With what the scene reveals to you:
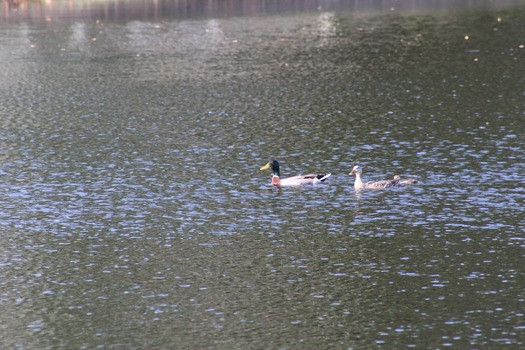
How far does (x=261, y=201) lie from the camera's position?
33.4 meters

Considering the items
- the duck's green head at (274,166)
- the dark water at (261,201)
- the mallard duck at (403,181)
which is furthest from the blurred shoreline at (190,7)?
the mallard duck at (403,181)

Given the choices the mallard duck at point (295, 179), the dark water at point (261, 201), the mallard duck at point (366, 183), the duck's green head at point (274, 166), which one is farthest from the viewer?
the duck's green head at point (274, 166)

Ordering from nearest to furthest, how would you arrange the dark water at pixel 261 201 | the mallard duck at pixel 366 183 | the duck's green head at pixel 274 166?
the dark water at pixel 261 201, the mallard duck at pixel 366 183, the duck's green head at pixel 274 166

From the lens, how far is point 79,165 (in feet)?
127

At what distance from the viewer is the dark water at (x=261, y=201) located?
890 inches

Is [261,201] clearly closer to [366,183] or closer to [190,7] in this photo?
[366,183]

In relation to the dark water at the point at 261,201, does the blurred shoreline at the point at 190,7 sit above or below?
above

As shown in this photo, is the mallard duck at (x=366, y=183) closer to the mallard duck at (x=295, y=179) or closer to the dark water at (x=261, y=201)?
the dark water at (x=261, y=201)

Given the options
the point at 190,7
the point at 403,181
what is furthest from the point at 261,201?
the point at 190,7

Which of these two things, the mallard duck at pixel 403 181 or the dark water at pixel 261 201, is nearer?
the dark water at pixel 261 201

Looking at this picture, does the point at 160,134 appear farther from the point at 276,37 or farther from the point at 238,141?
the point at 276,37

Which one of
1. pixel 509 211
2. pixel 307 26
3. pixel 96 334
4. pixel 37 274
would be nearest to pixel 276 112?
pixel 509 211

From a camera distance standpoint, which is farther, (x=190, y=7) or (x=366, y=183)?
(x=190, y=7)

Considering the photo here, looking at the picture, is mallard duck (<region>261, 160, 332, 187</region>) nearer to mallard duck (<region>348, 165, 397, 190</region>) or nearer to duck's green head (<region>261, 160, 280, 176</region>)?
duck's green head (<region>261, 160, 280, 176</region>)
